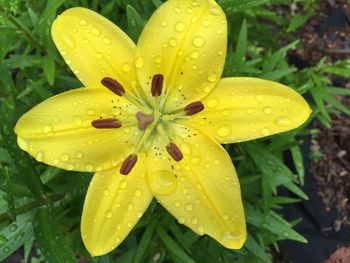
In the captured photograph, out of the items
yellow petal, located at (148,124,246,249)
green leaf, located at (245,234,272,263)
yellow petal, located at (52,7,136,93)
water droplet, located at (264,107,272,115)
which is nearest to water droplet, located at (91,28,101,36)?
yellow petal, located at (52,7,136,93)

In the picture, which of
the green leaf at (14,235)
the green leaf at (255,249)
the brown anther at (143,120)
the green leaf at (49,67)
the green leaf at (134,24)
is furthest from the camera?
the green leaf at (255,249)

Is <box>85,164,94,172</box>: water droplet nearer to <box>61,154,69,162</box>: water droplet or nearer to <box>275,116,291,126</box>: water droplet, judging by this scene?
<box>61,154,69,162</box>: water droplet

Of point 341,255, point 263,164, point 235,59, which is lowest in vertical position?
point 341,255

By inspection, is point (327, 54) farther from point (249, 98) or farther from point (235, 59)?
point (249, 98)

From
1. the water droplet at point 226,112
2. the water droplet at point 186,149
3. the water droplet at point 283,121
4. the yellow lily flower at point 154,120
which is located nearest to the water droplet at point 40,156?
the yellow lily flower at point 154,120

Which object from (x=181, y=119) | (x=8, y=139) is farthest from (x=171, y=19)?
(x=8, y=139)

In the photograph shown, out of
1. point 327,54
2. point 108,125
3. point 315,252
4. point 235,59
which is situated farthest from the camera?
point 327,54

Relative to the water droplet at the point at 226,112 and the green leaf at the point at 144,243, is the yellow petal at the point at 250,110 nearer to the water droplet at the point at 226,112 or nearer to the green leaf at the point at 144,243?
the water droplet at the point at 226,112
